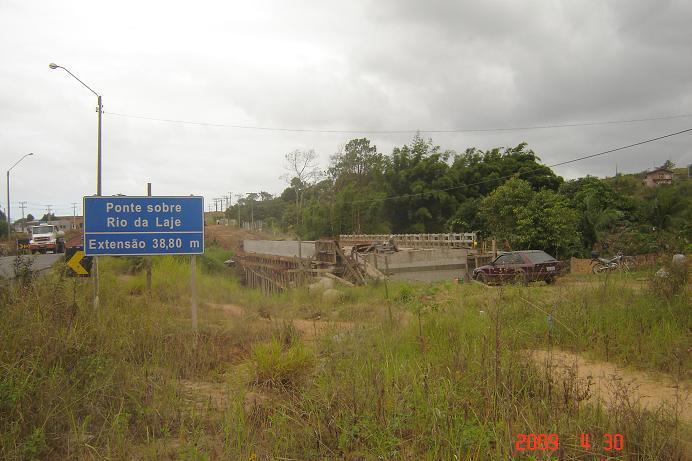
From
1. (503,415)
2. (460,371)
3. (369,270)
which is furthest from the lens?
(369,270)

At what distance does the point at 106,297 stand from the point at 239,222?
67480 mm

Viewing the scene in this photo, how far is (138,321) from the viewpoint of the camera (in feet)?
22.3

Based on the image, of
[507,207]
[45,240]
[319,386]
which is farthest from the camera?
[45,240]

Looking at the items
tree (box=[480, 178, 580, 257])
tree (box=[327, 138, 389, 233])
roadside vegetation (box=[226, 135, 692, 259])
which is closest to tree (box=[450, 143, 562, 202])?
roadside vegetation (box=[226, 135, 692, 259])

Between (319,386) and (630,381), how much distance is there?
3527mm

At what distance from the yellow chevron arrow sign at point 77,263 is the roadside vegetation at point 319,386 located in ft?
2.93

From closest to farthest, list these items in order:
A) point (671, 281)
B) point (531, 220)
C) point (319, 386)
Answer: point (319, 386)
point (671, 281)
point (531, 220)

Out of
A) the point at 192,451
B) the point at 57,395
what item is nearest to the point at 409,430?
the point at 192,451

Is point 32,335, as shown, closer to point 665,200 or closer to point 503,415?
point 503,415

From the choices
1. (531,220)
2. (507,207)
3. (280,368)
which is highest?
(507,207)

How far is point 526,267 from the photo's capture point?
1705cm
